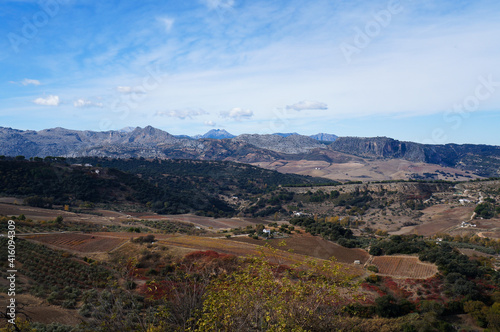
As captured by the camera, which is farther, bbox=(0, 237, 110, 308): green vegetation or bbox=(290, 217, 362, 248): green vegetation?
bbox=(290, 217, 362, 248): green vegetation

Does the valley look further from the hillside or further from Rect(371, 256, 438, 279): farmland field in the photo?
the hillside

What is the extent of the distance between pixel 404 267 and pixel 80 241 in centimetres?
4316

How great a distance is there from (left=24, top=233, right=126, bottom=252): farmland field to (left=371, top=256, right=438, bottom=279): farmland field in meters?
35.3

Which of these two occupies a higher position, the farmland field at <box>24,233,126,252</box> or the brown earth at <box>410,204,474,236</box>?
the farmland field at <box>24,233,126,252</box>

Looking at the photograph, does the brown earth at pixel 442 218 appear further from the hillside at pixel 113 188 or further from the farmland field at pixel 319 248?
the hillside at pixel 113 188

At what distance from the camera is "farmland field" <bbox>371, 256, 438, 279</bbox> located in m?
32.8

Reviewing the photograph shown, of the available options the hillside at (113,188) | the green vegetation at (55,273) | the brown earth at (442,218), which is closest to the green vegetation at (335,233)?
the brown earth at (442,218)

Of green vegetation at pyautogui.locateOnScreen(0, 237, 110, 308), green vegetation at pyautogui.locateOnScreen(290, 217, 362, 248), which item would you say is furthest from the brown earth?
green vegetation at pyautogui.locateOnScreen(0, 237, 110, 308)

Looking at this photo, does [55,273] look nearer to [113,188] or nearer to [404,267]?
[404,267]

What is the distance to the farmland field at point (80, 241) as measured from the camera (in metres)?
36.7

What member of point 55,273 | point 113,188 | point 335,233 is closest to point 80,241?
point 55,273

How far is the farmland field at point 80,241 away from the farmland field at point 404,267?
116 feet

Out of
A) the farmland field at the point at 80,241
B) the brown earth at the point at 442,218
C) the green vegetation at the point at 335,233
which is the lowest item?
the brown earth at the point at 442,218

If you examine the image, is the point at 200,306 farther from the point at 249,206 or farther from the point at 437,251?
the point at 249,206
